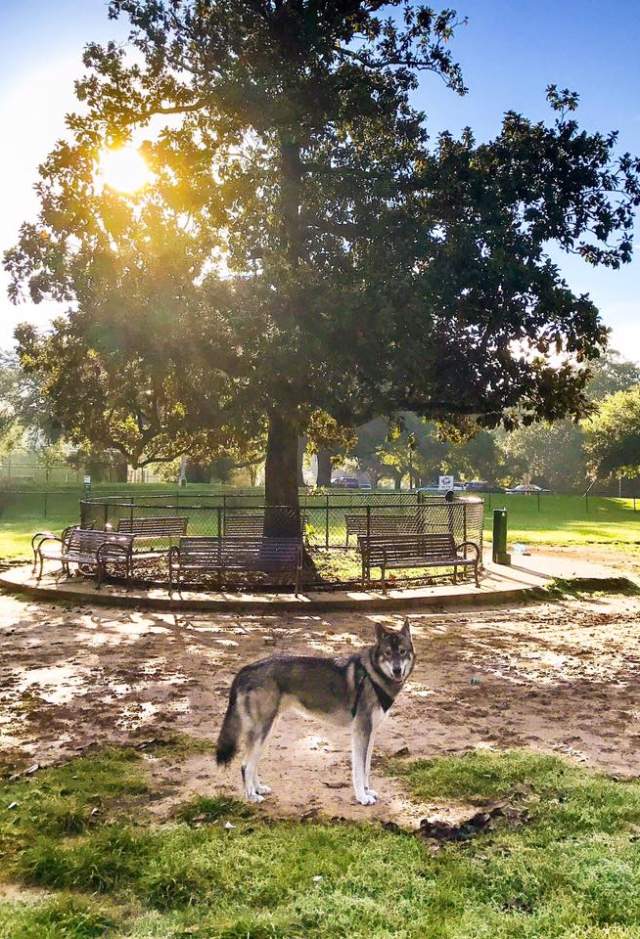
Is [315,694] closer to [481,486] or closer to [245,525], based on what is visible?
[245,525]

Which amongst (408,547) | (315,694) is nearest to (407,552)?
(408,547)

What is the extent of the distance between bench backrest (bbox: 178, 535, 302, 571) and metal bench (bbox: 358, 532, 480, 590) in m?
1.33

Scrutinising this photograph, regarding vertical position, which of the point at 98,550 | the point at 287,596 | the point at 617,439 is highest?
the point at 617,439

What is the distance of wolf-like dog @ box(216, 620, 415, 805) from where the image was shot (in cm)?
509

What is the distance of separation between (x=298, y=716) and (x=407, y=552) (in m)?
7.77

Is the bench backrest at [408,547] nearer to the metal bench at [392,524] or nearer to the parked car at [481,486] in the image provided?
the metal bench at [392,524]

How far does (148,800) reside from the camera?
5.54m

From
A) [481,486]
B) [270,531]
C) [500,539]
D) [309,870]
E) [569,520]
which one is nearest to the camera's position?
[309,870]

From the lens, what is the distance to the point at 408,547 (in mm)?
15273

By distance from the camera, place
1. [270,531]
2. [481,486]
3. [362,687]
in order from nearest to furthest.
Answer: [362,687], [270,531], [481,486]

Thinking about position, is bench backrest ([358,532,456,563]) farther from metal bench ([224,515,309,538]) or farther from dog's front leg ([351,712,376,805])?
dog's front leg ([351,712,376,805])

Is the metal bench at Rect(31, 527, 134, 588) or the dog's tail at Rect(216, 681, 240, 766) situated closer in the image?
the dog's tail at Rect(216, 681, 240, 766)

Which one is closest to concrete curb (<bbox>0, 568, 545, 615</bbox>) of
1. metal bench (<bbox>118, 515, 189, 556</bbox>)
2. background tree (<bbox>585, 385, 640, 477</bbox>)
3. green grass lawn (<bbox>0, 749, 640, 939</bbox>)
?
metal bench (<bbox>118, 515, 189, 556</bbox>)

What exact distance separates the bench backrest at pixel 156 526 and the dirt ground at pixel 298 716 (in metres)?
3.98
